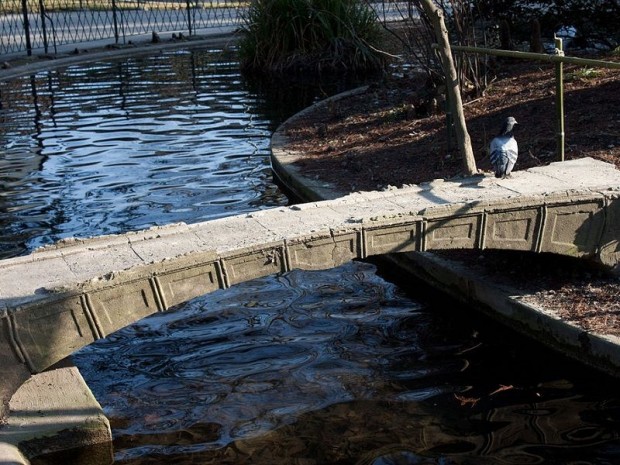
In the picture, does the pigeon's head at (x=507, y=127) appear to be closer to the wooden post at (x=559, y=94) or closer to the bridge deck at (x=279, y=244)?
the bridge deck at (x=279, y=244)

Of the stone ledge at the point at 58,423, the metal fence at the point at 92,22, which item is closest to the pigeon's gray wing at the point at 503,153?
the stone ledge at the point at 58,423

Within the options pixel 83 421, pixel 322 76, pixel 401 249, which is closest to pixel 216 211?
pixel 401 249

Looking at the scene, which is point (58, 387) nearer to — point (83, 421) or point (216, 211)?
point (83, 421)

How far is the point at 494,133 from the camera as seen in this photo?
419 inches

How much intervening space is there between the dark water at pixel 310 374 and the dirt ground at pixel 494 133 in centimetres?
49

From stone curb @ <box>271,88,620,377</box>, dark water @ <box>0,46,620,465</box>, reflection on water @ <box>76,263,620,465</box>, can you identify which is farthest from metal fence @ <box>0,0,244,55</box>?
reflection on water @ <box>76,263,620,465</box>

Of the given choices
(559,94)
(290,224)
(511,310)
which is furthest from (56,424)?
(559,94)

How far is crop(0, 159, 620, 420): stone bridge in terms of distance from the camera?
5.89 metres

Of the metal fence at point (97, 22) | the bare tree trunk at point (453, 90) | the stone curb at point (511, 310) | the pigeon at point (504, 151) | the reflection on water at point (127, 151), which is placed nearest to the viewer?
the stone curb at point (511, 310)

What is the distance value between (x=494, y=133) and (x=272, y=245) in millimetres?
4938

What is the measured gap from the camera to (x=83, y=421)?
5984mm

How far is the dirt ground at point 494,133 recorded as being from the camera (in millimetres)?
7477

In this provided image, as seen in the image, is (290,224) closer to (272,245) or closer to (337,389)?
(272,245)

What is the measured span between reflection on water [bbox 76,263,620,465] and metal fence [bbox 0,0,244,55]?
53.6 feet
